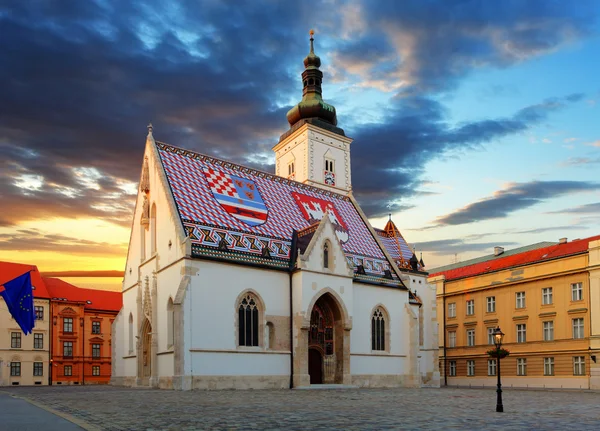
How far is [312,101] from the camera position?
61.6 m

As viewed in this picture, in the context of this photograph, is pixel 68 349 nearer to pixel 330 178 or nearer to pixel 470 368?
pixel 330 178

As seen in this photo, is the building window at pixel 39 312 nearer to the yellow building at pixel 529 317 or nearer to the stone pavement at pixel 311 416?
the yellow building at pixel 529 317

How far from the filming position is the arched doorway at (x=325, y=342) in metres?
34.6

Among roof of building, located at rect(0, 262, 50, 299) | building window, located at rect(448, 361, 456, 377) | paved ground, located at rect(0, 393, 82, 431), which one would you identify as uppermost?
roof of building, located at rect(0, 262, 50, 299)

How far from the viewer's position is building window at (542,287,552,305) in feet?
146

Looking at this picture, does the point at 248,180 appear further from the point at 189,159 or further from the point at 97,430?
the point at 97,430

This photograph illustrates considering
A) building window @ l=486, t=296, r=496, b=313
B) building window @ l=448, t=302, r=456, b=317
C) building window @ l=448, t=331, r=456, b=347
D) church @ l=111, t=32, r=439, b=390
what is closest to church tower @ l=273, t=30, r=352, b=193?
building window @ l=448, t=302, r=456, b=317

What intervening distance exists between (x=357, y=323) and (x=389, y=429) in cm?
2396

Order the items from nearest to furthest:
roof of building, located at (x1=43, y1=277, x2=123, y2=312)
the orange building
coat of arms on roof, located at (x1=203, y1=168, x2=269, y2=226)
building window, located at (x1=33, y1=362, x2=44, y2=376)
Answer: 1. coat of arms on roof, located at (x1=203, y1=168, x2=269, y2=226)
2. building window, located at (x1=33, y1=362, x2=44, y2=376)
3. the orange building
4. roof of building, located at (x1=43, y1=277, x2=123, y2=312)

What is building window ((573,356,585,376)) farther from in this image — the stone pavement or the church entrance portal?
the stone pavement

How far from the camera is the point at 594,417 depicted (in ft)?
54.2

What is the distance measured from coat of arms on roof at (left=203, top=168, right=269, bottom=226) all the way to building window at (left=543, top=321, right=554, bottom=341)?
75.6ft

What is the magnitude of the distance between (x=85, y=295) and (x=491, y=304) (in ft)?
128

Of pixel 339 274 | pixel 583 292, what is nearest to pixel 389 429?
pixel 339 274
